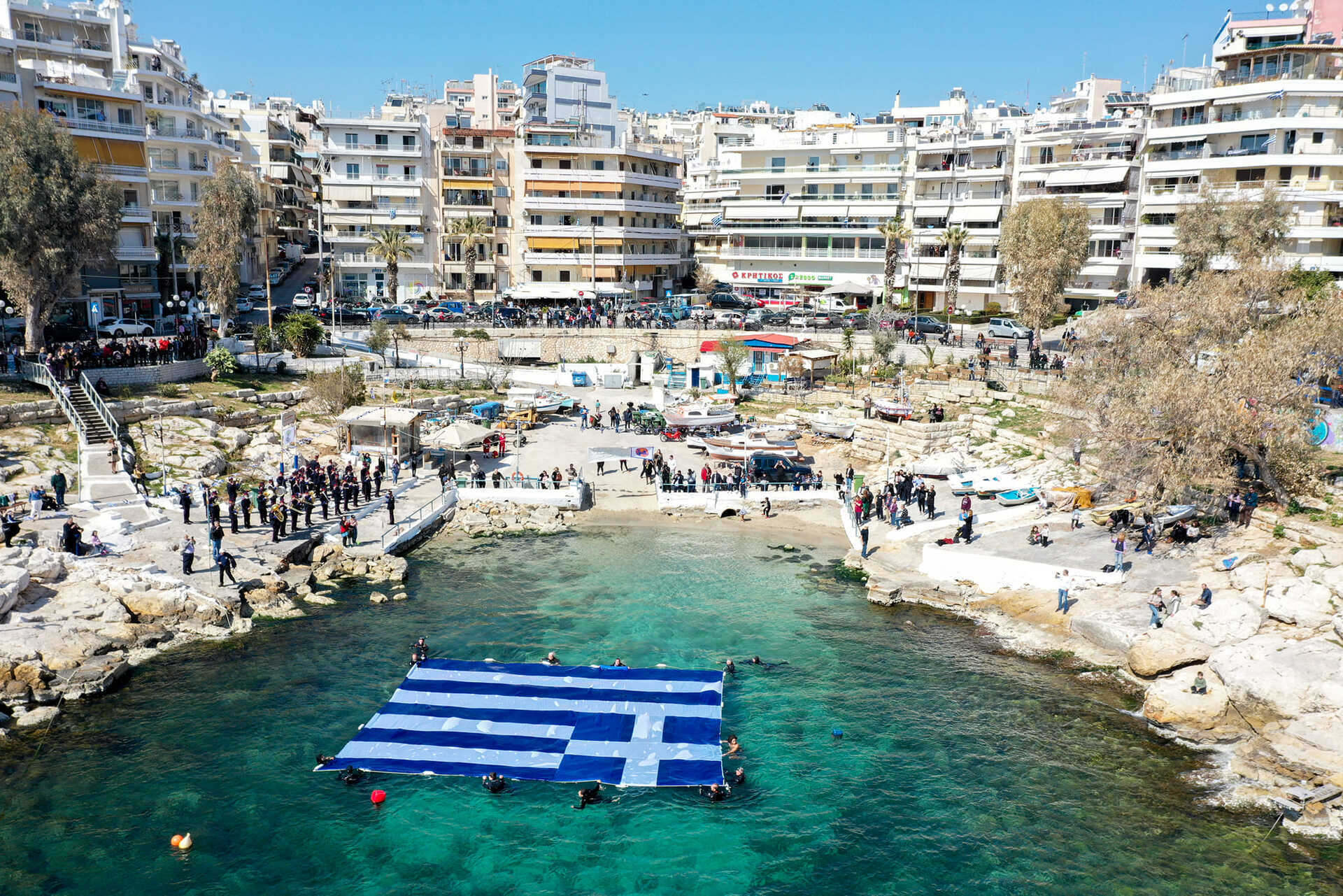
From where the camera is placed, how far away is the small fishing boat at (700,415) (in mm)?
51312

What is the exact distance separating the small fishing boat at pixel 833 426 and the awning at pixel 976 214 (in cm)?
3355

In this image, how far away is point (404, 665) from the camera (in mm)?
27266

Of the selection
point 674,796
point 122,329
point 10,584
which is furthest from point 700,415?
point 122,329

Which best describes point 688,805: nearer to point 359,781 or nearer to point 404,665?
point 359,781

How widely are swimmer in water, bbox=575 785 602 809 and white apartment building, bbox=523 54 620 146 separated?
6878 centimetres

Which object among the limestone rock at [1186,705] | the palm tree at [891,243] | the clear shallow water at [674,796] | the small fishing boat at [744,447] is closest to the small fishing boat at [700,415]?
the small fishing boat at [744,447]

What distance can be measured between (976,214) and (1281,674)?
194 feet

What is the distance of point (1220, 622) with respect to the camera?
27.0 m

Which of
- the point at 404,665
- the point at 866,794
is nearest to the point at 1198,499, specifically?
the point at 866,794

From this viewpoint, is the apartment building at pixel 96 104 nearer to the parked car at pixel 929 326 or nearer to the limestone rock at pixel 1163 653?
the parked car at pixel 929 326

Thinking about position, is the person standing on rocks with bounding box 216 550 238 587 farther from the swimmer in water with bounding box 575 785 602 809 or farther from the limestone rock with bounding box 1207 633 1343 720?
the limestone rock with bounding box 1207 633 1343 720

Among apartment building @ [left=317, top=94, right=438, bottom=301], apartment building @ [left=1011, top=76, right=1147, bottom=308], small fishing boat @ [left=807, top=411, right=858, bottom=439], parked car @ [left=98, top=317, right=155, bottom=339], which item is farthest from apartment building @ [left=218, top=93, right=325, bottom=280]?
apartment building @ [left=1011, top=76, right=1147, bottom=308]

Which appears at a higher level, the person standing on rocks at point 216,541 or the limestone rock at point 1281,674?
the person standing on rocks at point 216,541

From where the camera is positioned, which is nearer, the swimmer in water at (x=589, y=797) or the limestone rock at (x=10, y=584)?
the swimmer in water at (x=589, y=797)
